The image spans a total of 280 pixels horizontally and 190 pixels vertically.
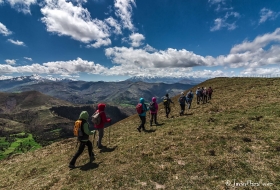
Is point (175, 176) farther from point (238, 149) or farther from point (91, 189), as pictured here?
point (238, 149)

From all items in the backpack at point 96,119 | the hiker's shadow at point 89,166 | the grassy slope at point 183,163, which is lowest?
the hiker's shadow at point 89,166

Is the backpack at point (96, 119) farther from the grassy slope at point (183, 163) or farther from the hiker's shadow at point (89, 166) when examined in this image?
the hiker's shadow at point (89, 166)

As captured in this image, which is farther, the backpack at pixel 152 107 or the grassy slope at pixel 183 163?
the backpack at pixel 152 107

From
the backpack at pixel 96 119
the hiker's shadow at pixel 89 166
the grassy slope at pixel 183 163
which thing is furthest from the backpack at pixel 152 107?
the hiker's shadow at pixel 89 166

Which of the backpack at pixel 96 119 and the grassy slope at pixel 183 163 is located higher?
the backpack at pixel 96 119

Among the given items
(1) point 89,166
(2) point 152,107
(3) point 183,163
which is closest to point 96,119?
(1) point 89,166

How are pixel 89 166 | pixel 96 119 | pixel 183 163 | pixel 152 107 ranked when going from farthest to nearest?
pixel 152 107 < pixel 96 119 < pixel 89 166 < pixel 183 163

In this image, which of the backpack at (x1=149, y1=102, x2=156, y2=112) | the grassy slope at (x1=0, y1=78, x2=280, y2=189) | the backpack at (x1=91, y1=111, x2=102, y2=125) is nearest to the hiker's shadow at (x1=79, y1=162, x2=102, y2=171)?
the grassy slope at (x1=0, y1=78, x2=280, y2=189)

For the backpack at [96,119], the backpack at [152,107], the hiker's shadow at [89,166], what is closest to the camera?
the hiker's shadow at [89,166]

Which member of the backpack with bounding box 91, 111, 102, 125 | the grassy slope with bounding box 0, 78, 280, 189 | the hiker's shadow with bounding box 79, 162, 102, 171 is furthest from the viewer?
the backpack with bounding box 91, 111, 102, 125

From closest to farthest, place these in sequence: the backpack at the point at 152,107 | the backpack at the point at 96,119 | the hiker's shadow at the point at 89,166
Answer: the hiker's shadow at the point at 89,166 < the backpack at the point at 96,119 < the backpack at the point at 152,107

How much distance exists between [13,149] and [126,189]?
242845 mm

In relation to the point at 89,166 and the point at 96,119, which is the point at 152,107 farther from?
the point at 89,166

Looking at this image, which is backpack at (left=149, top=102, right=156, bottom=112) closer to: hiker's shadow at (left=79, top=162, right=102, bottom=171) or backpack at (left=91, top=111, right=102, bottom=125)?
backpack at (left=91, top=111, right=102, bottom=125)
